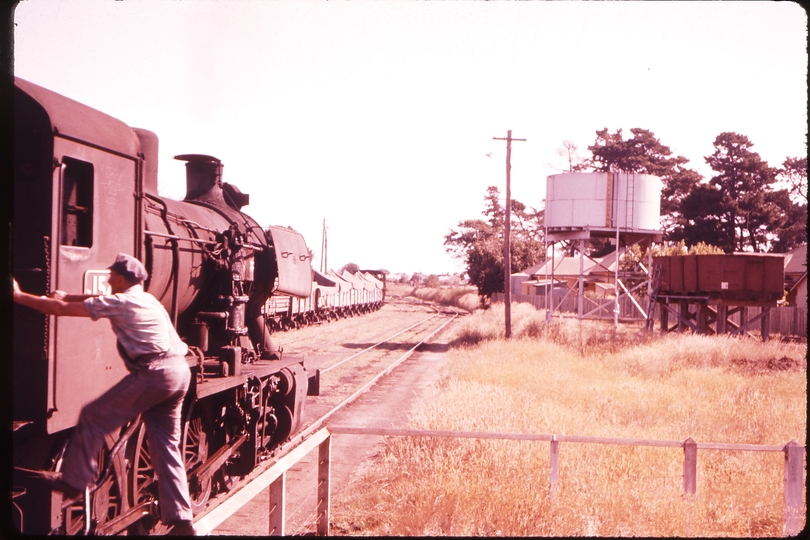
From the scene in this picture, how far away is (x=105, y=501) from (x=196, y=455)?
177cm

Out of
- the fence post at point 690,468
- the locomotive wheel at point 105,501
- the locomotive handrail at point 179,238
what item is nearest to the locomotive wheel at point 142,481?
the locomotive wheel at point 105,501

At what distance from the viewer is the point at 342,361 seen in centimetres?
2055

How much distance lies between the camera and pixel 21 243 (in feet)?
14.1

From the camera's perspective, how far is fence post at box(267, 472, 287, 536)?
4.86m

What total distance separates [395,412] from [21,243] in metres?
9.74

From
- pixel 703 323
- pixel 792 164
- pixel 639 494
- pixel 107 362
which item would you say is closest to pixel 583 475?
pixel 639 494

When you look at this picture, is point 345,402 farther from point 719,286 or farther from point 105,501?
point 719,286

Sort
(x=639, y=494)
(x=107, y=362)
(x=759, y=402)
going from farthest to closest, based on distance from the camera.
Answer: (x=759, y=402), (x=639, y=494), (x=107, y=362)

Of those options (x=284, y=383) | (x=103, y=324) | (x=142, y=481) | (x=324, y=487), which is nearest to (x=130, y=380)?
(x=103, y=324)

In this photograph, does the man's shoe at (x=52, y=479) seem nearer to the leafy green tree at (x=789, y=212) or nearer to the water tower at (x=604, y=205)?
the water tower at (x=604, y=205)

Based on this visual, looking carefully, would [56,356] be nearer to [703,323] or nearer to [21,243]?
[21,243]

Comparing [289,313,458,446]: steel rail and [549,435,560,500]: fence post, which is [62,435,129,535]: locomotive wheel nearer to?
[549,435,560,500]: fence post

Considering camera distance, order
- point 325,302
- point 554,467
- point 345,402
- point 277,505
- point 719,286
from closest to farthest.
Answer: point 277,505, point 554,467, point 345,402, point 719,286, point 325,302

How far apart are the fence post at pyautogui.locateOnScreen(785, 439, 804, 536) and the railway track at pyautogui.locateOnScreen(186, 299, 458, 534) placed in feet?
17.3
